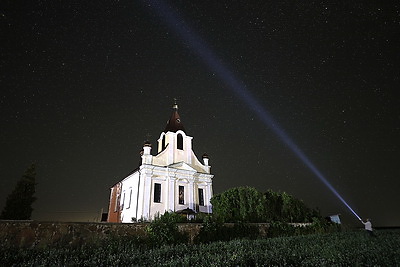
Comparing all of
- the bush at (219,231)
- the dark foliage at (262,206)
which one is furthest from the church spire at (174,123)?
the bush at (219,231)

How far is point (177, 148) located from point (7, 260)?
90.3ft

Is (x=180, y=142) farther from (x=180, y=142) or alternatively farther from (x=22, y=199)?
(x=22, y=199)

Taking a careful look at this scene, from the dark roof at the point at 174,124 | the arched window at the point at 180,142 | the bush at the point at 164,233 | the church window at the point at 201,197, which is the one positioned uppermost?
the dark roof at the point at 174,124

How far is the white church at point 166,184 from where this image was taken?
28359 mm

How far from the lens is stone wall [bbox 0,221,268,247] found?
9552mm

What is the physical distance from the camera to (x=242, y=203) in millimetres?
22875

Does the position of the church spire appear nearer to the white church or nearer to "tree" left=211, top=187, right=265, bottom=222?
the white church

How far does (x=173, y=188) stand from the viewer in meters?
29.9

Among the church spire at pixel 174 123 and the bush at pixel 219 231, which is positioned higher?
the church spire at pixel 174 123

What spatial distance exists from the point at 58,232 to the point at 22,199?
18737mm

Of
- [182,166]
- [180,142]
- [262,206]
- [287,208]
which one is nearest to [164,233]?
[262,206]

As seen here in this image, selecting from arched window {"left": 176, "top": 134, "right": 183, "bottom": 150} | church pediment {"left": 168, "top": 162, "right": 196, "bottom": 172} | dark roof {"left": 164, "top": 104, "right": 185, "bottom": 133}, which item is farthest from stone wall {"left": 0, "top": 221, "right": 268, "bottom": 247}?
dark roof {"left": 164, "top": 104, "right": 185, "bottom": 133}

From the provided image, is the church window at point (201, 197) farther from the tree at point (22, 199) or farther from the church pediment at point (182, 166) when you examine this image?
the tree at point (22, 199)

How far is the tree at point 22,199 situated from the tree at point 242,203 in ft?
65.4
